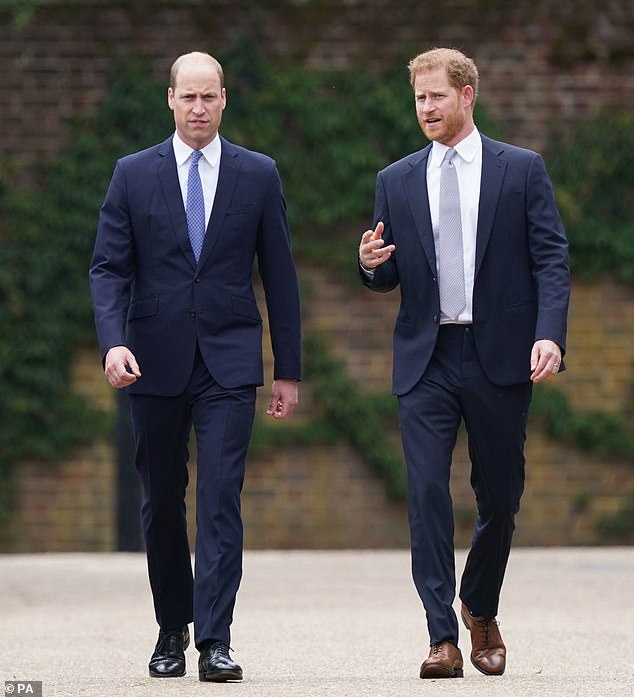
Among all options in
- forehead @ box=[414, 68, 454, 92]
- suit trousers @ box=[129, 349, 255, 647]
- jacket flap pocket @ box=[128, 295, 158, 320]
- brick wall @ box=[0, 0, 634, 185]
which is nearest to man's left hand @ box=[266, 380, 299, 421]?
suit trousers @ box=[129, 349, 255, 647]

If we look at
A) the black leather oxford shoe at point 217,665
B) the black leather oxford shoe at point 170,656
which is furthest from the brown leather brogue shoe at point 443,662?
the black leather oxford shoe at point 170,656

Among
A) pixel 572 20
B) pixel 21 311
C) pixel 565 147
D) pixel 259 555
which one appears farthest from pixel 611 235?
pixel 21 311

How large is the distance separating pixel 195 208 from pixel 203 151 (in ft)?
0.67

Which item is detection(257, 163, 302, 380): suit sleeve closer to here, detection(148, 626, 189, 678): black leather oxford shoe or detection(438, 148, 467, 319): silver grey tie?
detection(438, 148, 467, 319): silver grey tie

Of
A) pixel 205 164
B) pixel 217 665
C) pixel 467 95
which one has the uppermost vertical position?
pixel 467 95

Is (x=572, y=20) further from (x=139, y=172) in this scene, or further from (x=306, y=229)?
(x=139, y=172)

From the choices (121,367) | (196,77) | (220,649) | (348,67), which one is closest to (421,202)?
(196,77)

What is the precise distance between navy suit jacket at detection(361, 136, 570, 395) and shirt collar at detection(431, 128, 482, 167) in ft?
0.14

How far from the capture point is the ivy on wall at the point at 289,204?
12391 millimetres

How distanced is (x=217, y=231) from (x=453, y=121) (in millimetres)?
862

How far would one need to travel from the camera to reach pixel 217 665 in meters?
5.64

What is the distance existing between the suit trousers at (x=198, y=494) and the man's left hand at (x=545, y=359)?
0.94 m

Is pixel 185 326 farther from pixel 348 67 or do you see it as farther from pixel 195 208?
pixel 348 67

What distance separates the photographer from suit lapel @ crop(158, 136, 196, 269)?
600cm
